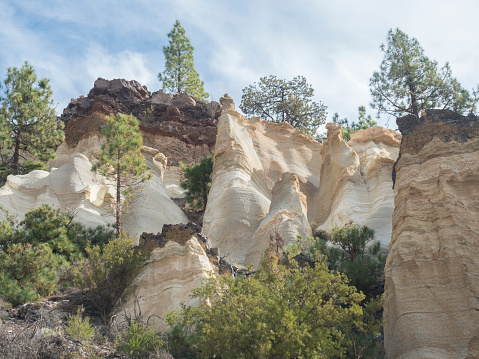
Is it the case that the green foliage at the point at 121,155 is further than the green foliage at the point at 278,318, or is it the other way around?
the green foliage at the point at 121,155

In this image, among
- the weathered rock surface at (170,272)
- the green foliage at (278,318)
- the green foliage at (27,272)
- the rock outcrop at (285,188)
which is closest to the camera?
the green foliage at (278,318)

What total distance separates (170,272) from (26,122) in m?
19.7

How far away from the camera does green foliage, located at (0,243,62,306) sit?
18.4 m

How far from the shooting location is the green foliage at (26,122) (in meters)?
33.9

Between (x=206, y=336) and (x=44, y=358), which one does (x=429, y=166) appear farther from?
(x=44, y=358)

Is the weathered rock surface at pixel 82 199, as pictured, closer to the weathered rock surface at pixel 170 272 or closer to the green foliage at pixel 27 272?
the green foliage at pixel 27 272

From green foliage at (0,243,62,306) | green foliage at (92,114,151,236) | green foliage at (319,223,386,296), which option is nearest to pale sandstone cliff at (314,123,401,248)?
green foliage at (319,223,386,296)

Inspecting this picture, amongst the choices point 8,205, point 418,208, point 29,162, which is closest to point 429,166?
point 418,208

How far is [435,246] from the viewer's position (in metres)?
13.7

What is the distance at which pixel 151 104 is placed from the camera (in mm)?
52156

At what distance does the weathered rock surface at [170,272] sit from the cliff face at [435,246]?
5489 millimetres

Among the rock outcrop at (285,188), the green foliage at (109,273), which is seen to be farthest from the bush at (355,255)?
the green foliage at (109,273)

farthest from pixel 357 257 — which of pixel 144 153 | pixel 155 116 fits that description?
pixel 155 116

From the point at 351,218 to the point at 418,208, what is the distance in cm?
1154
